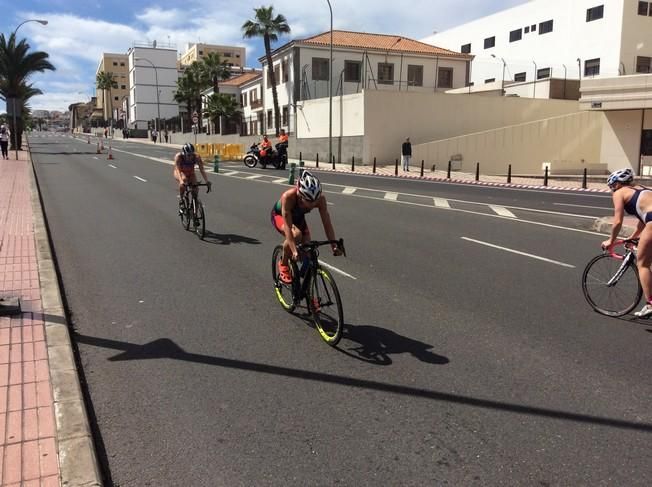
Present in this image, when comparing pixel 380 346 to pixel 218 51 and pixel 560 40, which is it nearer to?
pixel 560 40

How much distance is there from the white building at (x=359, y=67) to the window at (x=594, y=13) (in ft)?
33.6

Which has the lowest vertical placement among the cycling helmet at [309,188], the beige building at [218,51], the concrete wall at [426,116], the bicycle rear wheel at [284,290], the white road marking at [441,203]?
the bicycle rear wheel at [284,290]

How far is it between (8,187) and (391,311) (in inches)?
621

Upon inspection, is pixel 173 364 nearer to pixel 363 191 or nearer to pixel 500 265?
pixel 500 265

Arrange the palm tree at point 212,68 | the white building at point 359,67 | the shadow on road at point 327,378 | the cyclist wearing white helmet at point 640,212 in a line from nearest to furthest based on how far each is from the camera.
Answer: the shadow on road at point 327,378
the cyclist wearing white helmet at point 640,212
the white building at point 359,67
the palm tree at point 212,68

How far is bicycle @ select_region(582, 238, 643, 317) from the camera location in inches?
240

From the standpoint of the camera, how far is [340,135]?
3816 centimetres

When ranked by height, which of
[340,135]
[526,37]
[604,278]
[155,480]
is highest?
[526,37]

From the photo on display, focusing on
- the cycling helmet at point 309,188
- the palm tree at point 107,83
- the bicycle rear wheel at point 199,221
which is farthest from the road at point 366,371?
the palm tree at point 107,83

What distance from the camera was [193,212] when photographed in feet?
35.8

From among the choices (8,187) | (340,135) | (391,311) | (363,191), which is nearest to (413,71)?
(340,135)

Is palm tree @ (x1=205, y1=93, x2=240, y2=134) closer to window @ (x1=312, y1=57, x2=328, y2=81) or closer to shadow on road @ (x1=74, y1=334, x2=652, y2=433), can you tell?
window @ (x1=312, y1=57, x2=328, y2=81)

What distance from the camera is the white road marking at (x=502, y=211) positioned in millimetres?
14377

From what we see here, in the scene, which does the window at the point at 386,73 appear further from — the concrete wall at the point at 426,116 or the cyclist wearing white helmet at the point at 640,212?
the cyclist wearing white helmet at the point at 640,212
